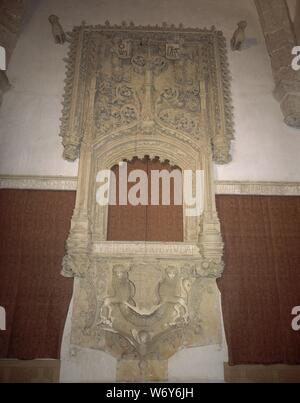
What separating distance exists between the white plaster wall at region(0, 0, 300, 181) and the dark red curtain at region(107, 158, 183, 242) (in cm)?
102

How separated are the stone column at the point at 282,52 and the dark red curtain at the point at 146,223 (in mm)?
2665

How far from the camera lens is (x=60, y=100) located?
22.5 feet

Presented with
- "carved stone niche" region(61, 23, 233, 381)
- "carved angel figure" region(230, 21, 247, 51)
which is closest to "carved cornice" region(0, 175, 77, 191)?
"carved stone niche" region(61, 23, 233, 381)

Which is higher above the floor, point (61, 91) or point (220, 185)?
point (61, 91)

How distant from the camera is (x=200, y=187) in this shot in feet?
20.2

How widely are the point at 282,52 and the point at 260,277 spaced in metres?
4.34

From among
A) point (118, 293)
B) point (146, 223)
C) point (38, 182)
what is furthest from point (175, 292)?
point (38, 182)

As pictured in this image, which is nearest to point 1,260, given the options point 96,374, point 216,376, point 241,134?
point 96,374

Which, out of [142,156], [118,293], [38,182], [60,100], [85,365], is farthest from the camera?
[60,100]

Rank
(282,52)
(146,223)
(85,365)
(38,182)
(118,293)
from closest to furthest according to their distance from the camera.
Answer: (85,365) → (118,293) → (146,223) → (38,182) → (282,52)

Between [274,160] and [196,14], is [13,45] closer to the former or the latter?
[196,14]

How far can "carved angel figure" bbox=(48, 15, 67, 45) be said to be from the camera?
7012mm

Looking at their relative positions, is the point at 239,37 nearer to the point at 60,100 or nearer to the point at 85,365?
the point at 60,100
